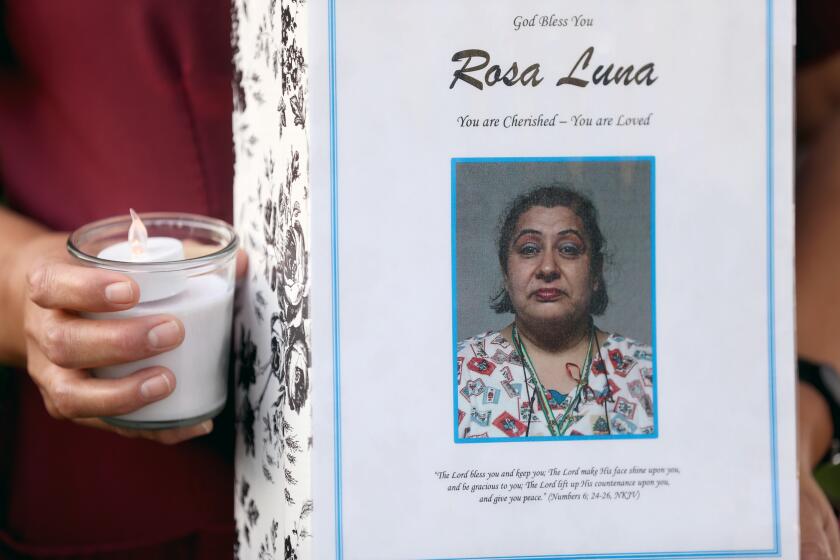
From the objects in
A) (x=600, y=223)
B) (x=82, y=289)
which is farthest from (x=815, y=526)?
(x=82, y=289)

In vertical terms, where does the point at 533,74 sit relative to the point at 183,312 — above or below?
above

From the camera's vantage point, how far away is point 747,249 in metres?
0.47

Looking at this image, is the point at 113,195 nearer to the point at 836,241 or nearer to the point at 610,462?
the point at 610,462

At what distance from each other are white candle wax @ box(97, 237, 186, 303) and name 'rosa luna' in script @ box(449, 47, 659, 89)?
208 mm

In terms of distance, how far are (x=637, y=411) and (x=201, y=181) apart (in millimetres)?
385

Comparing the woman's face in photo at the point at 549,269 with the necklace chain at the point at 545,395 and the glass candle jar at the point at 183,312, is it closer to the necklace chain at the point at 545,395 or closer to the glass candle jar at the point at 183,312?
the necklace chain at the point at 545,395

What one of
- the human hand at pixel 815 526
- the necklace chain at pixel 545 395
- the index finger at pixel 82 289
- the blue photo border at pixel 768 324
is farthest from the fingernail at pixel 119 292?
the human hand at pixel 815 526

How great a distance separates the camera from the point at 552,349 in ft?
1.54

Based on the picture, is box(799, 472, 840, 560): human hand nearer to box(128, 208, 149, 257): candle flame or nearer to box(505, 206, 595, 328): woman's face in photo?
box(505, 206, 595, 328): woman's face in photo

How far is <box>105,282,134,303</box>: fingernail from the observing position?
0.47 metres

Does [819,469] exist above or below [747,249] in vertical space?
below

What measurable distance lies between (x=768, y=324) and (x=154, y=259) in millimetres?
381

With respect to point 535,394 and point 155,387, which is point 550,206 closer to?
point 535,394

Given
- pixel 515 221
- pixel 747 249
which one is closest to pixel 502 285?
pixel 515 221
